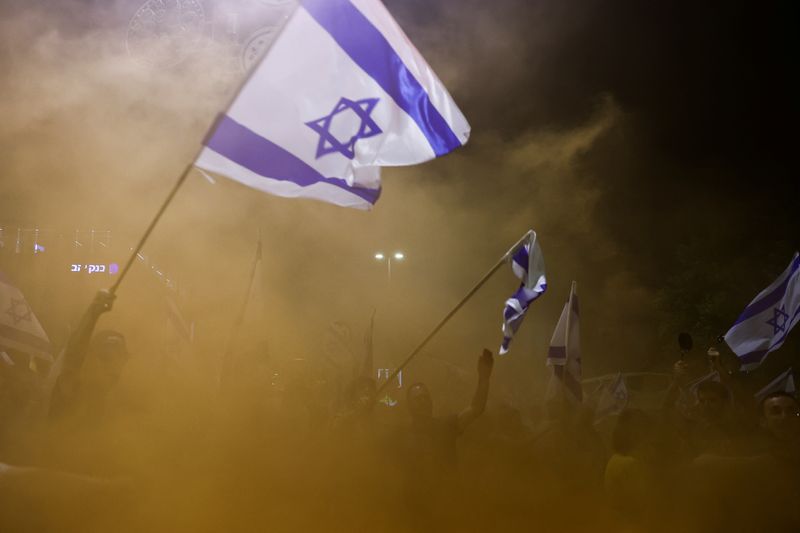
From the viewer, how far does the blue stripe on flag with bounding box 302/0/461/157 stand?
3678 mm

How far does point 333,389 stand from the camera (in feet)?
23.3

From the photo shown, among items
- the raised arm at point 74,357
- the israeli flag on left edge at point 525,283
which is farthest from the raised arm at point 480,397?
the raised arm at point 74,357

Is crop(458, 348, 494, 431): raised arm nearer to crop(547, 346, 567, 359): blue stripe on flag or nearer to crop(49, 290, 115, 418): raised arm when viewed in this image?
crop(547, 346, 567, 359): blue stripe on flag

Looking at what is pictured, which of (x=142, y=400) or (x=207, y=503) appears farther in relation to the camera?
(x=142, y=400)

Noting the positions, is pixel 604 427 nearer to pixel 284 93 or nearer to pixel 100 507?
pixel 284 93

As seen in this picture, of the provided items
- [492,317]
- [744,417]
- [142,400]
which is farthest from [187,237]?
[492,317]

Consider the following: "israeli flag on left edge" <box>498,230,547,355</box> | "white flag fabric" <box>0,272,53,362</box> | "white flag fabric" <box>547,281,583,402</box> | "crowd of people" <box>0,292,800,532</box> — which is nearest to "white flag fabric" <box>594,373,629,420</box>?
"white flag fabric" <box>547,281,583,402</box>

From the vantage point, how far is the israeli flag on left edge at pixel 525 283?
4770 millimetres

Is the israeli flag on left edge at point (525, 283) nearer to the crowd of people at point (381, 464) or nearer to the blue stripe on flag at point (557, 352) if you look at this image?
the crowd of people at point (381, 464)

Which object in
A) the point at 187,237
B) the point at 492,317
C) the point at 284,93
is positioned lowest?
the point at 284,93

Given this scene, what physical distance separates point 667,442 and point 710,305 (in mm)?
12696

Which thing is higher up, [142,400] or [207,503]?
[142,400]

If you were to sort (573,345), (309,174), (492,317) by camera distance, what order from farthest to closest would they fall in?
(492,317) < (573,345) < (309,174)

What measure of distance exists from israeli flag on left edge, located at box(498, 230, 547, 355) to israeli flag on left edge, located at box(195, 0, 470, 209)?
1159mm
